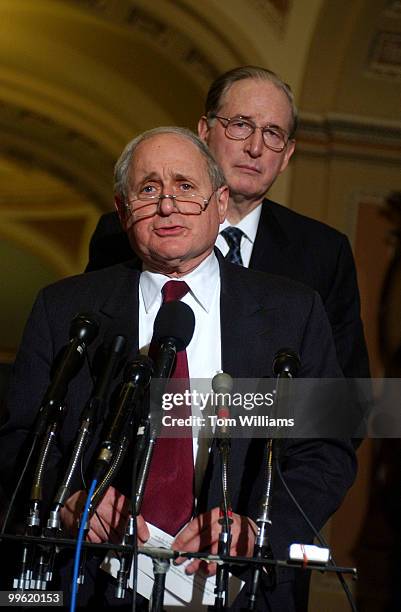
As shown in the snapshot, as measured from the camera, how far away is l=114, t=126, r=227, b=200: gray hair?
8.86ft

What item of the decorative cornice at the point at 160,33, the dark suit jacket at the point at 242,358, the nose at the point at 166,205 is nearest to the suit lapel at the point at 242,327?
the dark suit jacket at the point at 242,358

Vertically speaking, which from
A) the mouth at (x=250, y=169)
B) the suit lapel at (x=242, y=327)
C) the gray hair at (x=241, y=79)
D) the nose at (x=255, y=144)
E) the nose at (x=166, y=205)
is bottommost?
the suit lapel at (x=242, y=327)

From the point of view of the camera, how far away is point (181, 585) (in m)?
2.26

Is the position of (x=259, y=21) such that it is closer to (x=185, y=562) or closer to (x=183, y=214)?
(x=183, y=214)

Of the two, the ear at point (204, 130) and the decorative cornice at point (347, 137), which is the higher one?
the decorative cornice at point (347, 137)

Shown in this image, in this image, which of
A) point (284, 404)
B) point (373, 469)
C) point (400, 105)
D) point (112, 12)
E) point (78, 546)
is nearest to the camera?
point (78, 546)

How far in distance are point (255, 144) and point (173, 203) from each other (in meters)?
0.70

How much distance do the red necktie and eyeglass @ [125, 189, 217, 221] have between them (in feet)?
1.19

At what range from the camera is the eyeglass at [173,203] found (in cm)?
262

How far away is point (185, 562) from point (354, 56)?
18.2ft

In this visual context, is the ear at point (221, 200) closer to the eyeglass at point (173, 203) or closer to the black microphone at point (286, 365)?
the eyeglass at point (173, 203)

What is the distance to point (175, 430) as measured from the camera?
96.8 inches

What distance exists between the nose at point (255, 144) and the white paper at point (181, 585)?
1.29 metres

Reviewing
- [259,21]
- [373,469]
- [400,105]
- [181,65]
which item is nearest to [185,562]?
[373,469]
